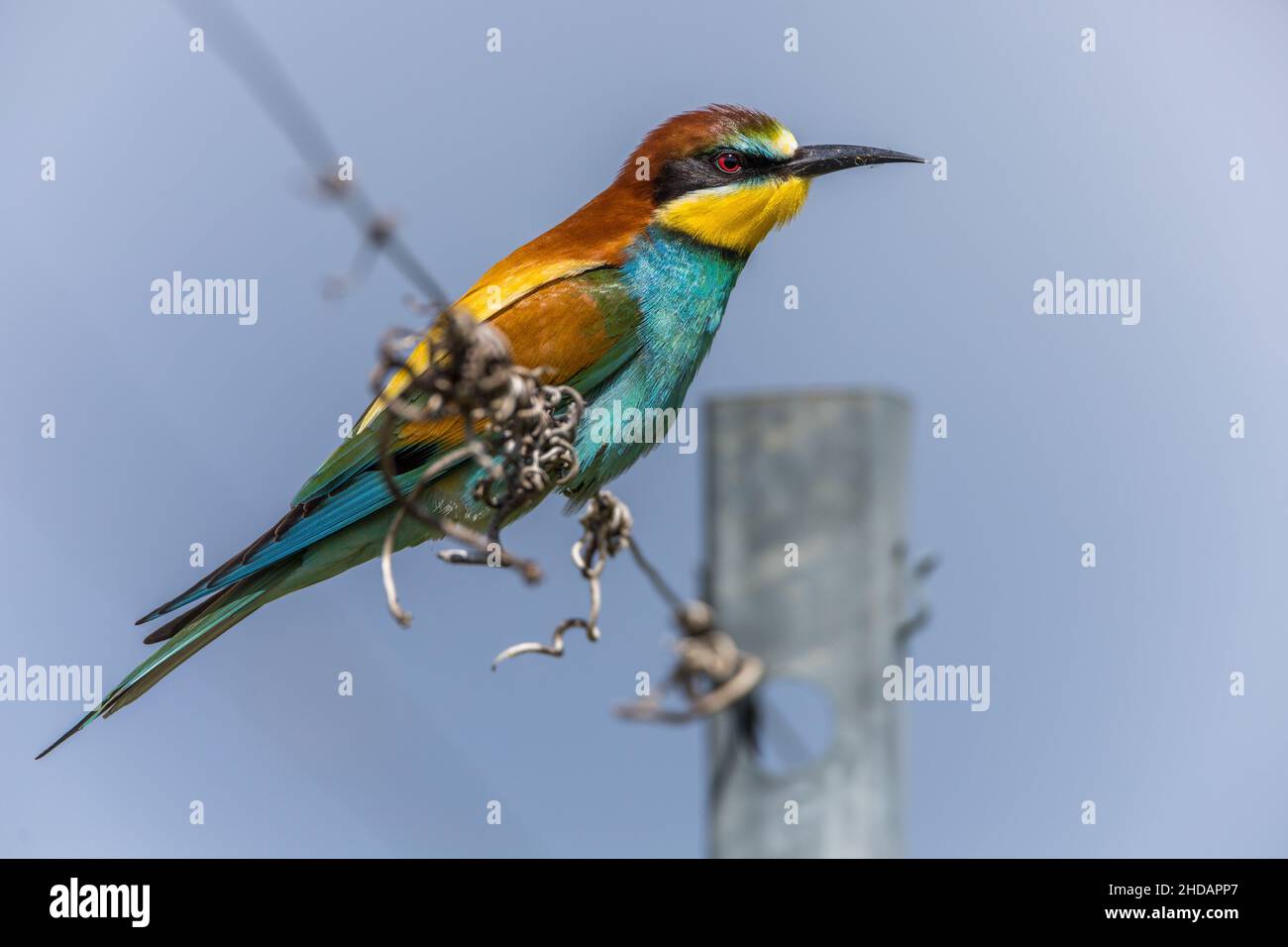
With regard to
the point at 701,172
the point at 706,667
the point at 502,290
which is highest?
the point at 701,172

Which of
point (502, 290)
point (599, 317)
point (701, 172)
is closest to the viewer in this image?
point (599, 317)

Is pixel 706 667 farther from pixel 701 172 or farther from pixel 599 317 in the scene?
pixel 701 172

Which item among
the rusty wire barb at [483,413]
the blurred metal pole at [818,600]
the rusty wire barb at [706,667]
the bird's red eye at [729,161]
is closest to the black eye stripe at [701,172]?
the bird's red eye at [729,161]

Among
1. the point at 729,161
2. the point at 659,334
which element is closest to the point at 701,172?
the point at 729,161

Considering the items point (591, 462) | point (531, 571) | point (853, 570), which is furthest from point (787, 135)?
point (531, 571)

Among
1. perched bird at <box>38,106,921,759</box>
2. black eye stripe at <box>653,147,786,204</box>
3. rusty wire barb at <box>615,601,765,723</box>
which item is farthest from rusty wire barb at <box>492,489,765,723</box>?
black eye stripe at <box>653,147,786,204</box>

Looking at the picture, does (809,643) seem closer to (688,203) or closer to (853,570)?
(853,570)

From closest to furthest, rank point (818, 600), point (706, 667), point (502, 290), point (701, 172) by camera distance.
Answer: point (706, 667)
point (818, 600)
point (502, 290)
point (701, 172)
